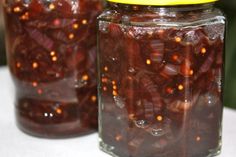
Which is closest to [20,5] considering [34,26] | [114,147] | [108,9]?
[34,26]

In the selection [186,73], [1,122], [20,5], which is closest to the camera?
[186,73]

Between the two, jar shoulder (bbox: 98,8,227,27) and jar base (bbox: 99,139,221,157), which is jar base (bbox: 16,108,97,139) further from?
jar shoulder (bbox: 98,8,227,27)

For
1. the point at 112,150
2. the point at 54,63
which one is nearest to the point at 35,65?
the point at 54,63

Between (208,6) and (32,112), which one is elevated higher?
(208,6)

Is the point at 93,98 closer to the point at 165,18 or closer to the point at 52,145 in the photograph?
the point at 52,145

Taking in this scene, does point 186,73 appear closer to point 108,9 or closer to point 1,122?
point 108,9

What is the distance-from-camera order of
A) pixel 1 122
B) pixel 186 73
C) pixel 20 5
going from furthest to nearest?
pixel 1 122
pixel 20 5
pixel 186 73
